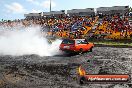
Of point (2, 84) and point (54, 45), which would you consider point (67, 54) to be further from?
point (2, 84)

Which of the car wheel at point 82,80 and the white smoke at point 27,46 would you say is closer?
the car wheel at point 82,80

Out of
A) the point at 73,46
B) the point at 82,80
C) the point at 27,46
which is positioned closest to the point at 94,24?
the point at 27,46

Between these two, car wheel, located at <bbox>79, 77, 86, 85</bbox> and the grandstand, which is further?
the grandstand

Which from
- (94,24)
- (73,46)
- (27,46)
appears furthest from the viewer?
(94,24)

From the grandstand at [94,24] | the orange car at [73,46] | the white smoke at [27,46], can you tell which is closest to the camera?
the orange car at [73,46]

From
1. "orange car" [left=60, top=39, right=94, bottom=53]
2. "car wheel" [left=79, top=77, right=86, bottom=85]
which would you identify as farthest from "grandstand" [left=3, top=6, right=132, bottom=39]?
"car wheel" [left=79, top=77, right=86, bottom=85]

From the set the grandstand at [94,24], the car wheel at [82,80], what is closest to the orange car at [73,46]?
the car wheel at [82,80]

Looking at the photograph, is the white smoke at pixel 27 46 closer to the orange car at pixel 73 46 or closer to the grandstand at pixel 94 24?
the orange car at pixel 73 46

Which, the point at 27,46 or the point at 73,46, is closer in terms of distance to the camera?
the point at 73,46

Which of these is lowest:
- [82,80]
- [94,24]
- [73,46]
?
[82,80]

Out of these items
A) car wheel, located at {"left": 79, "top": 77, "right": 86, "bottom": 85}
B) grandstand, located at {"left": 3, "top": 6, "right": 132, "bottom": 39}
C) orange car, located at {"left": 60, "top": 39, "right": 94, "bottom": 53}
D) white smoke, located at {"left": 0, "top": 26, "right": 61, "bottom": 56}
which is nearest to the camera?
car wheel, located at {"left": 79, "top": 77, "right": 86, "bottom": 85}

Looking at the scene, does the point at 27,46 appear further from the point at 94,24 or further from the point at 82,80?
the point at 82,80

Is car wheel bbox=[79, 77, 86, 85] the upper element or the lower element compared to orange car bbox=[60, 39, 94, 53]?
lower

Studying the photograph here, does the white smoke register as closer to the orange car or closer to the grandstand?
the orange car
